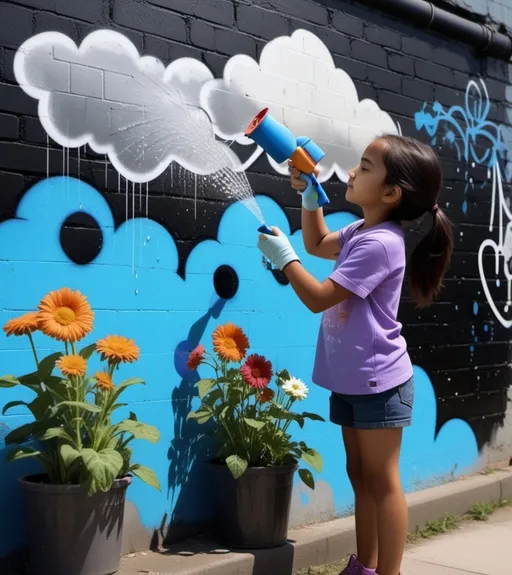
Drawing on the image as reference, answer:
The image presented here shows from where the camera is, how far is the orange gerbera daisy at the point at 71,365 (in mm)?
2983

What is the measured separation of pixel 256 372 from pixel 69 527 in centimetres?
103

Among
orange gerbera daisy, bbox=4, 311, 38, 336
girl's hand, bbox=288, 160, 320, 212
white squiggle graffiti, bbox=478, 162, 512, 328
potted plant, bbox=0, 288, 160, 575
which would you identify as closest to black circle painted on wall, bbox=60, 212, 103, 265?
potted plant, bbox=0, 288, 160, 575

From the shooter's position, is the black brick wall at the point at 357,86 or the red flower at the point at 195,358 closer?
the black brick wall at the point at 357,86

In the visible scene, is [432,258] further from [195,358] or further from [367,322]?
[195,358]

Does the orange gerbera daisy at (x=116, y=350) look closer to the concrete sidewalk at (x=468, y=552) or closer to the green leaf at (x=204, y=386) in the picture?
the green leaf at (x=204, y=386)

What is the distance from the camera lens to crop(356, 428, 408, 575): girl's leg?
131 inches

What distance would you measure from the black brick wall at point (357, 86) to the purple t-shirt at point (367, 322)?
35.7 inches

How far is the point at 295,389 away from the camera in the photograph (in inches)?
153

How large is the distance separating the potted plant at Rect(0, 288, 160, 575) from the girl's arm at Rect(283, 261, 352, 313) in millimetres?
643

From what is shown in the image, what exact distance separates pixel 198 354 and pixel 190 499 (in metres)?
0.67

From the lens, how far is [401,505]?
3336 mm

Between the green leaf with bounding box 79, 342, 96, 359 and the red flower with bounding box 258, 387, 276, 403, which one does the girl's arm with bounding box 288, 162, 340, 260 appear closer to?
the red flower with bounding box 258, 387, 276, 403

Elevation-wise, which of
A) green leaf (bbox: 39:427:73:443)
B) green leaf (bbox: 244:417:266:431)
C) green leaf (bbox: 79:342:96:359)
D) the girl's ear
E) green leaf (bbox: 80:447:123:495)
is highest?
the girl's ear

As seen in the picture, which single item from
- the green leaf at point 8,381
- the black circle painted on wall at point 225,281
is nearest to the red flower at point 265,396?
the black circle painted on wall at point 225,281
